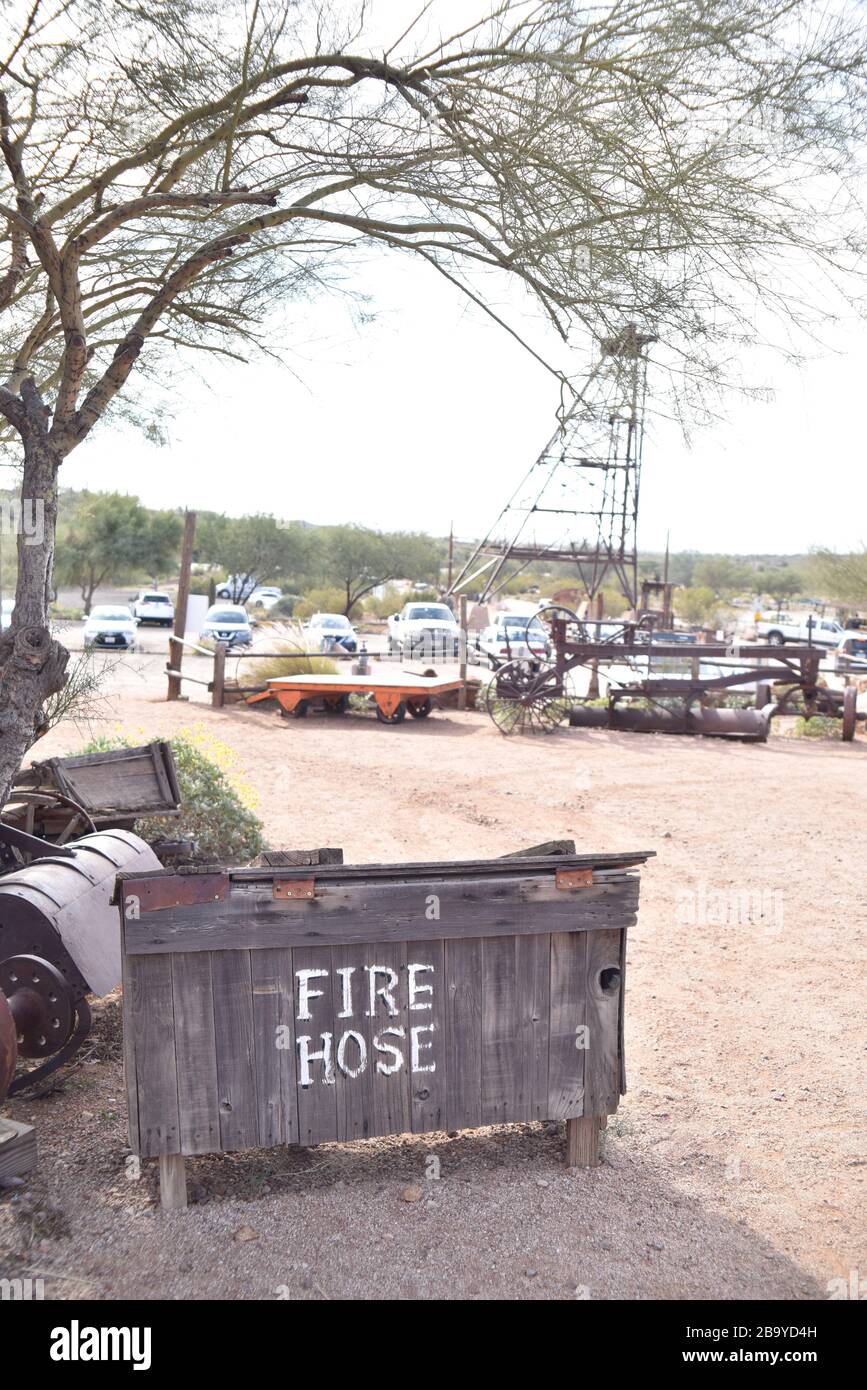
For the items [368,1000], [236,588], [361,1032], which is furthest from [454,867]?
[236,588]

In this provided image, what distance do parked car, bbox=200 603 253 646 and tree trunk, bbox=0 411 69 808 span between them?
2371cm

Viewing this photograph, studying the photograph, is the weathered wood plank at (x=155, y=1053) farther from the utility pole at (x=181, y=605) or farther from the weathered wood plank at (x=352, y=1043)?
the utility pole at (x=181, y=605)

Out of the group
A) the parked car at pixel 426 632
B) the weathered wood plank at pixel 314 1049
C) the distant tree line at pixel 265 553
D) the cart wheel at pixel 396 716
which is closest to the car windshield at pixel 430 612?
the parked car at pixel 426 632

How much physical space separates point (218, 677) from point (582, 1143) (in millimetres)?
13573

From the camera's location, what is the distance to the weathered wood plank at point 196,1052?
343 centimetres

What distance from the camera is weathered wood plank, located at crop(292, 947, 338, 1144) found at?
350cm

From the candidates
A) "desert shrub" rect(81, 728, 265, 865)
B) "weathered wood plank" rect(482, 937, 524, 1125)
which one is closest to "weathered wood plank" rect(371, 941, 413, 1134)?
"weathered wood plank" rect(482, 937, 524, 1125)

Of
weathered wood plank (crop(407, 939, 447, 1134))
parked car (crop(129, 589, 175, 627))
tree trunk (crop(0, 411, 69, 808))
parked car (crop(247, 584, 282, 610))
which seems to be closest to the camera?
weathered wood plank (crop(407, 939, 447, 1134))

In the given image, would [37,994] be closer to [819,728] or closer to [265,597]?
[819,728]

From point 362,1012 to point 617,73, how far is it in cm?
410

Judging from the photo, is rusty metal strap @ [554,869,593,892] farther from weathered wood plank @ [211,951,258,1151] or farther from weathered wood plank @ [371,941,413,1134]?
weathered wood plank @ [211,951,258,1151]

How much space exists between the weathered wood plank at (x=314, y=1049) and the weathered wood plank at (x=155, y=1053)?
0.40 meters

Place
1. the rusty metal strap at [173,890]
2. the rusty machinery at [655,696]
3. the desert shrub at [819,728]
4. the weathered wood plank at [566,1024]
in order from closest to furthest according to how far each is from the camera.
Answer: the rusty metal strap at [173,890] → the weathered wood plank at [566,1024] → the rusty machinery at [655,696] → the desert shrub at [819,728]
